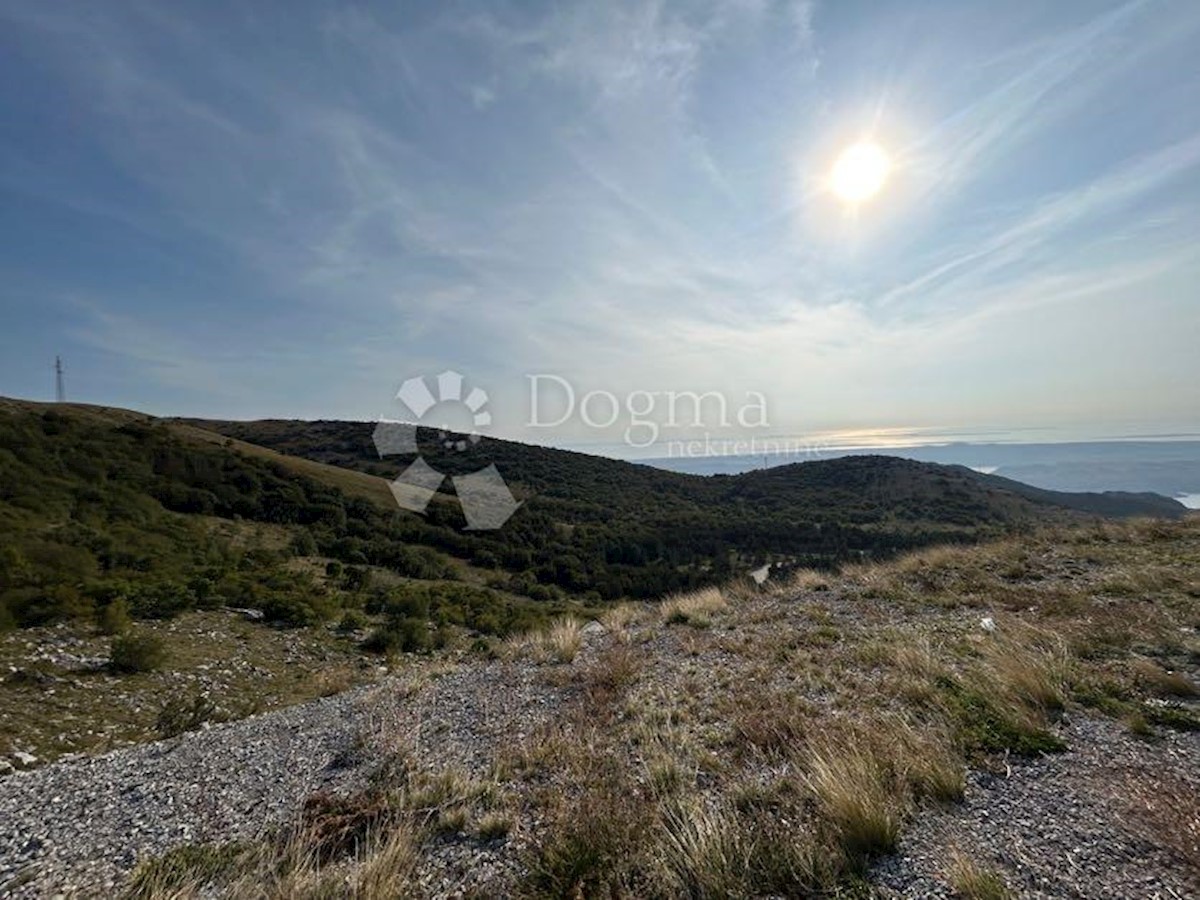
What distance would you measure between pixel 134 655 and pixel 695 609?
1149cm

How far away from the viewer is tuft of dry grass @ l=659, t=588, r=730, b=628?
12097 millimetres

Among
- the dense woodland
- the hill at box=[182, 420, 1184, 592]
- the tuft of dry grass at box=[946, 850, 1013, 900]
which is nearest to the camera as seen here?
the tuft of dry grass at box=[946, 850, 1013, 900]

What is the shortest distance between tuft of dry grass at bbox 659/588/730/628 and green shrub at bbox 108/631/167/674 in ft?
34.0

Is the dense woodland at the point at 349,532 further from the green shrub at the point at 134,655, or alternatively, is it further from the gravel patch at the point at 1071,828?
the gravel patch at the point at 1071,828

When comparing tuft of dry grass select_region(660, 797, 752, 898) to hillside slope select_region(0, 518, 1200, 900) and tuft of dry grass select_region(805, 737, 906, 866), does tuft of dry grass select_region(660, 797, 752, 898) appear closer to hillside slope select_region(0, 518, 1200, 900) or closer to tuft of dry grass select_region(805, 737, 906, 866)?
hillside slope select_region(0, 518, 1200, 900)

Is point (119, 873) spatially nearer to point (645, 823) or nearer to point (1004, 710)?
point (645, 823)

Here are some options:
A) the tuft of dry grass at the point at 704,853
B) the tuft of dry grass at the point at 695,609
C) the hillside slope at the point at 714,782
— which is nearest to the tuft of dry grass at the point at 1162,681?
the hillside slope at the point at 714,782

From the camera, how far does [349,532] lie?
31438mm

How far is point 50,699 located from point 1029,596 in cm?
1696

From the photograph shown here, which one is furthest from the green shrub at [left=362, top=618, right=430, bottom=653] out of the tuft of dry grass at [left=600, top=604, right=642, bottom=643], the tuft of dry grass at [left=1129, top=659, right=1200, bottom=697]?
the tuft of dry grass at [left=1129, top=659, right=1200, bottom=697]

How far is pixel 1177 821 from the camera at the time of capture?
3.08 metres

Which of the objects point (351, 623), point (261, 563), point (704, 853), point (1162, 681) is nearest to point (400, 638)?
point (351, 623)

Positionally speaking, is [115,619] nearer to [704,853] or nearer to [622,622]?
[622,622]

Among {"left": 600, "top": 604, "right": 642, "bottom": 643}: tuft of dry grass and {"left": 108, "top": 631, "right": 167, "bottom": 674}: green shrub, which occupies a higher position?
{"left": 108, "top": 631, "right": 167, "bottom": 674}: green shrub
